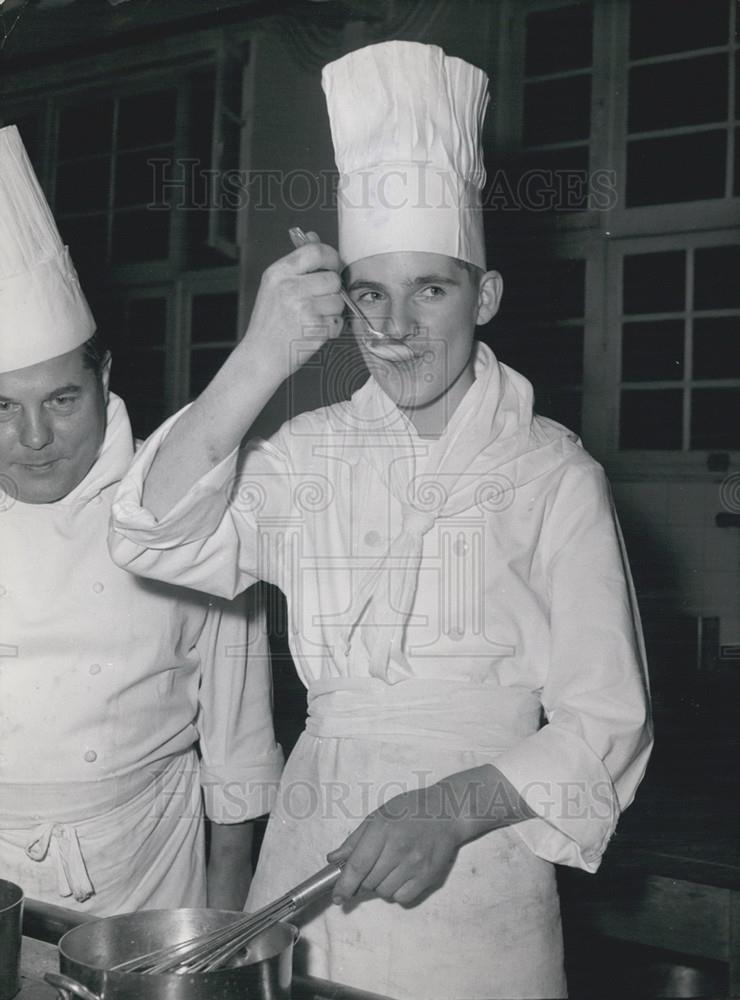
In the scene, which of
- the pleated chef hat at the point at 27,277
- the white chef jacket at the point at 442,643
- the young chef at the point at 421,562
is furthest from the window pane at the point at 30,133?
the white chef jacket at the point at 442,643

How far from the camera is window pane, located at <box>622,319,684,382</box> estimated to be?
5.43ft

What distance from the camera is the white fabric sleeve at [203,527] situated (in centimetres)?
80


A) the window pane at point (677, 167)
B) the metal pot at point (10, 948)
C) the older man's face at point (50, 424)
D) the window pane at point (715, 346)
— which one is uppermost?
the window pane at point (677, 167)

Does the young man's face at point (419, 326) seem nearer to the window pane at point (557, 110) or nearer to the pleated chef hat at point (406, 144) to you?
the pleated chef hat at point (406, 144)

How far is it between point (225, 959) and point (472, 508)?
18.6 inches

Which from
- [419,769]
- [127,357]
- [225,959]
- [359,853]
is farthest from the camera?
[127,357]

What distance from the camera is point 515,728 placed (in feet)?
2.82

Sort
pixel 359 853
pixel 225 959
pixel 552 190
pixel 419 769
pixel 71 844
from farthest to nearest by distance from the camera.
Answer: pixel 552 190, pixel 71 844, pixel 419 769, pixel 359 853, pixel 225 959

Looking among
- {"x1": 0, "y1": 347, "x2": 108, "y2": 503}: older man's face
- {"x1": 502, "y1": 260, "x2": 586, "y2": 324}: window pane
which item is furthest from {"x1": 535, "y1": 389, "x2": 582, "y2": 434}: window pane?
{"x1": 0, "y1": 347, "x2": 108, "y2": 503}: older man's face

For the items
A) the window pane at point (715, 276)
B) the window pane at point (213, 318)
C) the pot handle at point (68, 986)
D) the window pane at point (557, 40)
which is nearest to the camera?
the pot handle at point (68, 986)

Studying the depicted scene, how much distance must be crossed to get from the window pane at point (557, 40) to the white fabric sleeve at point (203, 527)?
1246 mm

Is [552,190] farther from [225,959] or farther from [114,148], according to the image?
[225,959]

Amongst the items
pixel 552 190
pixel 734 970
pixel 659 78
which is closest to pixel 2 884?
pixel 734 970

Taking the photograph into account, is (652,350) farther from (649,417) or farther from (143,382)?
(143,382)
